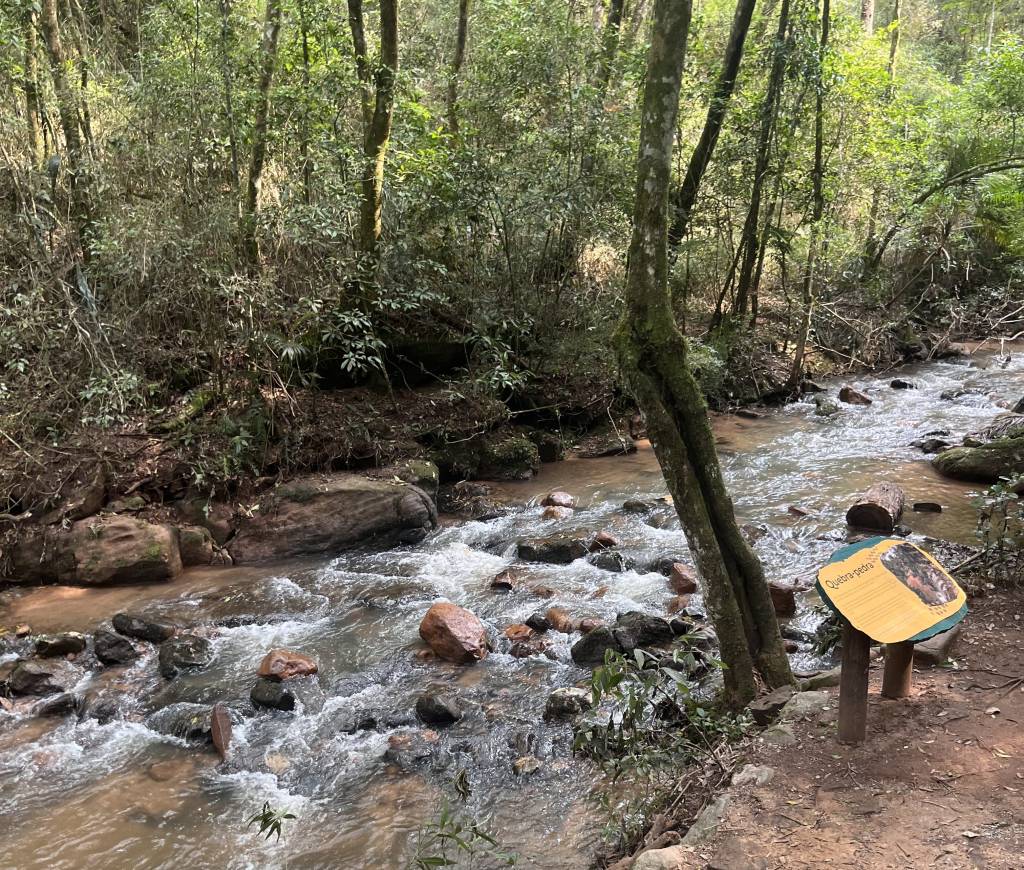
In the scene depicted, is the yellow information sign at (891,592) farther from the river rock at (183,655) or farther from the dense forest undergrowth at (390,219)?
the river rock at (183,655)

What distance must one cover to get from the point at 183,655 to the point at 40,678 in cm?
97

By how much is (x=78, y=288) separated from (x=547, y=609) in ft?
19.3

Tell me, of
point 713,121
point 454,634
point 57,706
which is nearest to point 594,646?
point 454,634

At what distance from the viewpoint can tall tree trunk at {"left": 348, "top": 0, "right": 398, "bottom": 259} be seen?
8766 mm

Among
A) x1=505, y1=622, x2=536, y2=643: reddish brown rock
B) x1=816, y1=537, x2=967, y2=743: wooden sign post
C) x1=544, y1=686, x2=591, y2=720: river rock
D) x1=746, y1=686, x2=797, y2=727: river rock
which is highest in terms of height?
x1=816, y1=537, x2=967, y2=743: wooden sign post

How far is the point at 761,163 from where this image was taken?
1248 centimetres

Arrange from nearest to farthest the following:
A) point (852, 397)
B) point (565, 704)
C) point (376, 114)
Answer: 1. point (565, 704)
2. point (376, 114)
3. point (852, 397)

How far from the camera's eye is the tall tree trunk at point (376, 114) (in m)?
8.77

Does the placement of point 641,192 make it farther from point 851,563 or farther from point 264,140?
point 264,140

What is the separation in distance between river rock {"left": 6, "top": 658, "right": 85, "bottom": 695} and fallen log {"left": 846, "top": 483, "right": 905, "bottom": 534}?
7.27 metres

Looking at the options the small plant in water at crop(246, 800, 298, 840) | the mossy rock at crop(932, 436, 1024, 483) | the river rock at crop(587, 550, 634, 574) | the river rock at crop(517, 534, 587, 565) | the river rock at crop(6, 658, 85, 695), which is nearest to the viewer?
the small plant in water at crop(246, 800, 298, 840)

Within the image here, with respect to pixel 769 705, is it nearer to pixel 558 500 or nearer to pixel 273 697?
pixel 273 697

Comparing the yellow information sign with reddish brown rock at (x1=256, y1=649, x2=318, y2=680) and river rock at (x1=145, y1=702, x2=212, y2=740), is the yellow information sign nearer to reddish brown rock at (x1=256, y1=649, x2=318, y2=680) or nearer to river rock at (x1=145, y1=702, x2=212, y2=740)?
reddish brown rock at (x1=256, y1=649, x2=318, y2=680)

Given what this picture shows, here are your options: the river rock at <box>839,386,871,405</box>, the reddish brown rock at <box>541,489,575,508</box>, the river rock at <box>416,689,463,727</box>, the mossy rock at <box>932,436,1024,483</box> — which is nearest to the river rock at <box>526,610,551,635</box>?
the river rock at <box>416,689,463,727</box>
